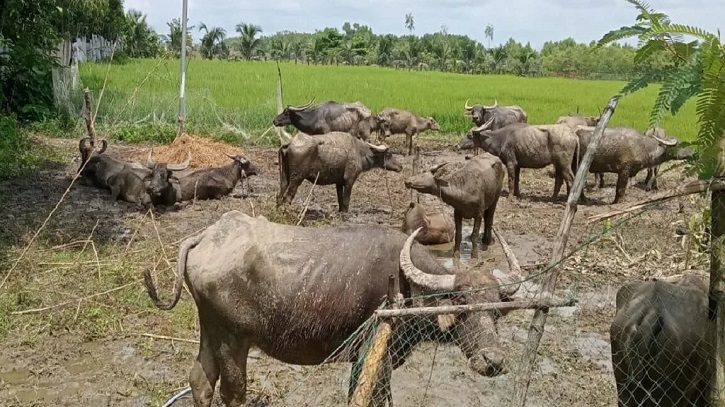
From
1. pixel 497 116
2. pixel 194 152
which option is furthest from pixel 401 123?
pixel 194 152

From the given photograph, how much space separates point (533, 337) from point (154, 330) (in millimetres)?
3938

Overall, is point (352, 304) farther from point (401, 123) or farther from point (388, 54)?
point (388, 54)

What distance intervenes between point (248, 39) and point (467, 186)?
166 feet

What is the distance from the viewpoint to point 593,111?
23.9m

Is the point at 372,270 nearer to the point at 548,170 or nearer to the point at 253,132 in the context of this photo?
the point at 548,170

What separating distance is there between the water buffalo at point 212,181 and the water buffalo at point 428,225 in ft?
11.0

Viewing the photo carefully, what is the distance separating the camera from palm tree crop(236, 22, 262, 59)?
5531cm

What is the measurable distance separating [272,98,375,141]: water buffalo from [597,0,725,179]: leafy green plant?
474 inches

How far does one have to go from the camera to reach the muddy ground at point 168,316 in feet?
16.4

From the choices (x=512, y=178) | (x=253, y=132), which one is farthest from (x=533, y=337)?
(x=253, y=132)

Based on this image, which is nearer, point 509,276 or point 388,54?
point 509,276

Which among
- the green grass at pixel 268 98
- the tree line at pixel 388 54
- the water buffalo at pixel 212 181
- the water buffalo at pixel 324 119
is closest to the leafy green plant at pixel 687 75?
the water buffalo at pixel 212 181

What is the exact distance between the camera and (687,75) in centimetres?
248

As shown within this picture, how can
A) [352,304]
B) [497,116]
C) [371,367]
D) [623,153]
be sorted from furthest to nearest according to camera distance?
[497,116], [623,153], [352,304], [371,367]
